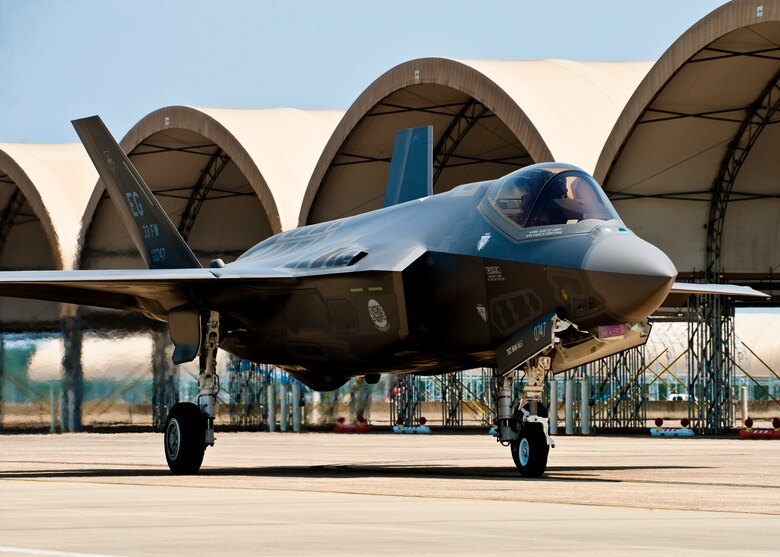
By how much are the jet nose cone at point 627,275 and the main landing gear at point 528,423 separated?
5.63ft

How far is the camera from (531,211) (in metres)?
15.0

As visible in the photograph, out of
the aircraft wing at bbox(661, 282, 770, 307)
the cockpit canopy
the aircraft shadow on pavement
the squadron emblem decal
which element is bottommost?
the aircraft shadow on pavement

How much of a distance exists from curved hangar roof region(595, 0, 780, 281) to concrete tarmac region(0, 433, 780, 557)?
406 inches

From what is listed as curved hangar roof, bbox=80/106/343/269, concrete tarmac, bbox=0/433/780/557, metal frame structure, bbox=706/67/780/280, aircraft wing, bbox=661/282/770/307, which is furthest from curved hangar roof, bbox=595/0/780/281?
curved hangar roof, bbox=80/106/343/269

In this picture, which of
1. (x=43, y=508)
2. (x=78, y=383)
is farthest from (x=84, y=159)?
(x=43, y=508)

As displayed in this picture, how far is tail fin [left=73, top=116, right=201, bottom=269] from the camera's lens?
821 inches

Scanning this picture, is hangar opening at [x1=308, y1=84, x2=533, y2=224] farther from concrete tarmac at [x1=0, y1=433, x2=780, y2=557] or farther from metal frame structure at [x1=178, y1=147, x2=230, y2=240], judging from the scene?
concrete tarmac at [x1=0, y1=433, x2=780, y2=557]

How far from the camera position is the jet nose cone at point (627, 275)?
13875 millimetres

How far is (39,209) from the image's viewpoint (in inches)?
1729

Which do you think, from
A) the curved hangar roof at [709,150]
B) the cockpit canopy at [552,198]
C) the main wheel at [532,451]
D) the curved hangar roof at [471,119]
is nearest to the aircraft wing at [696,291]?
the cockpit canopy at [552,198]

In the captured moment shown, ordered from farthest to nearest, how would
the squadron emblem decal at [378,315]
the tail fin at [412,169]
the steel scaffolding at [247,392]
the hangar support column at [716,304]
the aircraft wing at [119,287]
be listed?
the steel scaffolding at [247,392] → the hangar support column at [716,304] → the tail fin at [412,169] → the aircraft wing at [119,287] → the squadron emblem decal at [378,315]

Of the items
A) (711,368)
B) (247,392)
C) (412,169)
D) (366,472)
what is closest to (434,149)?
(711,368)

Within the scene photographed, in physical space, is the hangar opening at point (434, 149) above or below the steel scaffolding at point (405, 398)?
above

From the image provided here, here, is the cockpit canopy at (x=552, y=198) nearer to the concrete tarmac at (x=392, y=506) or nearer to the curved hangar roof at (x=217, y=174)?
the concrete tarmac at (x=392, y=506)
